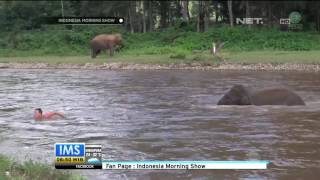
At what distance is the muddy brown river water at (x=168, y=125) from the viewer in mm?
12492

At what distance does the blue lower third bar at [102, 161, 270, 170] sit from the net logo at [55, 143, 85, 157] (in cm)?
238

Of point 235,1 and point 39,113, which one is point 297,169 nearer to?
point 39,113

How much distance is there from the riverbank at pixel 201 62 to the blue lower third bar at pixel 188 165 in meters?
24.0

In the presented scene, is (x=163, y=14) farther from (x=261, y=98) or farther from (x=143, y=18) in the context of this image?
(x=261, y=98)

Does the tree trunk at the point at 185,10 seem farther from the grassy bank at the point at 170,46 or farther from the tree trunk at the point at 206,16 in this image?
the grassy bank at the point at 170,46

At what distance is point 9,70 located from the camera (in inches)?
1650

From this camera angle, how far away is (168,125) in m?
16.9

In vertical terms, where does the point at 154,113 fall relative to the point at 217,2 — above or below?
below

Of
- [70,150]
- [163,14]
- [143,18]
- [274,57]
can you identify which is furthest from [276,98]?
[163,14]

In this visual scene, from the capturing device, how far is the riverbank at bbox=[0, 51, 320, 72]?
36344 mm

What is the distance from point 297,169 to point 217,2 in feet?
159

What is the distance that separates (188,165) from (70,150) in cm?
301

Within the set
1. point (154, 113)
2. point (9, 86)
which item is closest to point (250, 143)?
point (154, 113)

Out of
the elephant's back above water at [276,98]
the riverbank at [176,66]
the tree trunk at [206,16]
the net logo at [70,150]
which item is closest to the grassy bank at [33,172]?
the net logo at [70,150]
